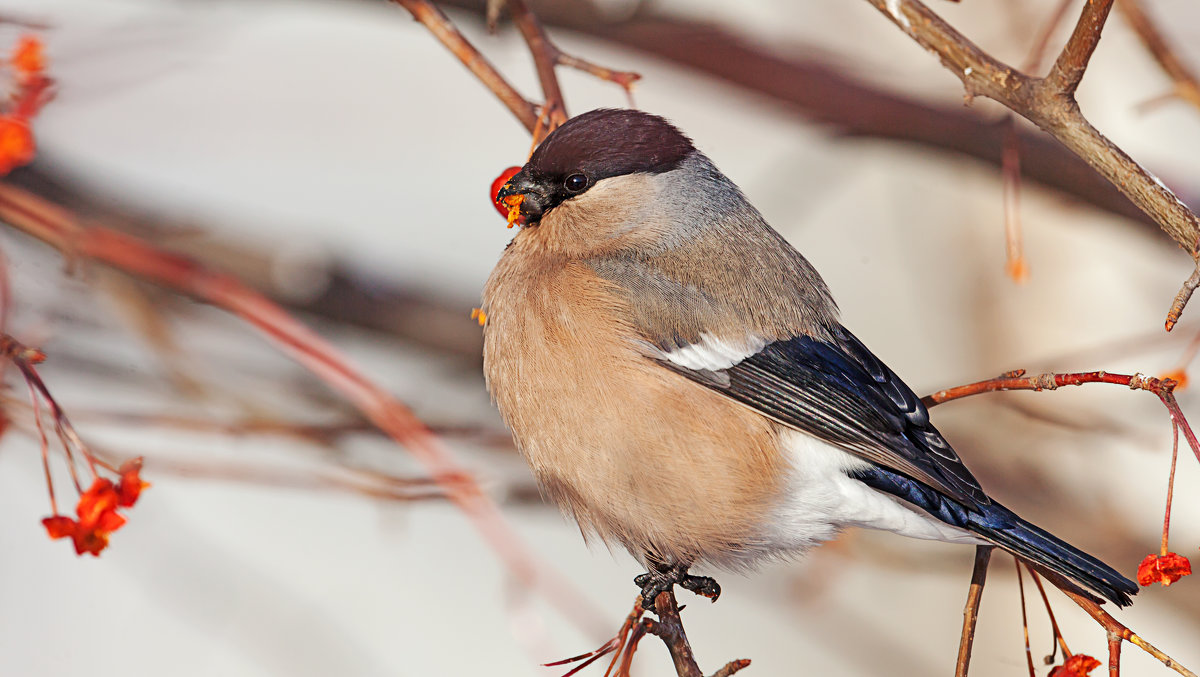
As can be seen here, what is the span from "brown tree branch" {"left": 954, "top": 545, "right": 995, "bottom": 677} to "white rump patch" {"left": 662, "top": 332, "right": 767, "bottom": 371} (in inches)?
16.5

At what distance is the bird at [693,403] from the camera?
4.58 ft

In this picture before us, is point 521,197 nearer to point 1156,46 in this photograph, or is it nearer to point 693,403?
point 693,403

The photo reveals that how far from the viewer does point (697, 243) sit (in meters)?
1.57

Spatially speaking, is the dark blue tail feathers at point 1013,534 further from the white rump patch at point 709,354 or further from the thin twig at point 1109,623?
the white rump patch at point 709,354

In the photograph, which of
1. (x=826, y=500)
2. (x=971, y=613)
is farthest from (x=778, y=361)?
(x=971, y=613)

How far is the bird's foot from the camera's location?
1.42 m

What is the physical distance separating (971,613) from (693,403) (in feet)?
1.54

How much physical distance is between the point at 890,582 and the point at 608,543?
84.6 inches

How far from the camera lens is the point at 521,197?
1.58 metres

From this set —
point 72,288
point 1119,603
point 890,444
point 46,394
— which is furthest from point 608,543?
point 72,288

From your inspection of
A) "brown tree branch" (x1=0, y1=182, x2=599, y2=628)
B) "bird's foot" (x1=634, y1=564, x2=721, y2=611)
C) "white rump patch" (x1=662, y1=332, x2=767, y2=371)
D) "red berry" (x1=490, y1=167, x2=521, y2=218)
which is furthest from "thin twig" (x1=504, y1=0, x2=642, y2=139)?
"bird's foot" (x1=634, y1=564, x2=721, y2=611)

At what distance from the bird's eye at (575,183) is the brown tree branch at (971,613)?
805 millimetres

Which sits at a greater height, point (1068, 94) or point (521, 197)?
point (521, 197)

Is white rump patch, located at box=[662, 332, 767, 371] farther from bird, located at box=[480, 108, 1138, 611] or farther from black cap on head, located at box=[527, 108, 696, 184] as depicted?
black cap on head, located at box=[527, 108, 696, 184]
